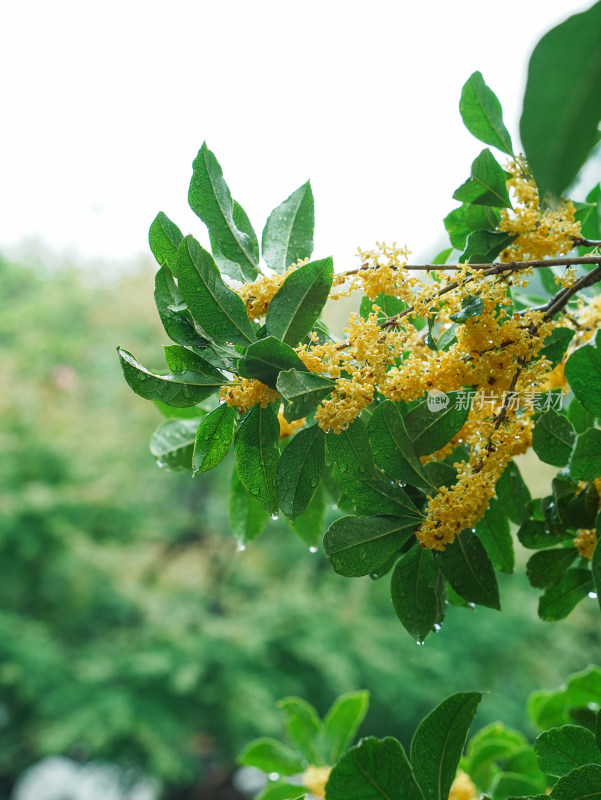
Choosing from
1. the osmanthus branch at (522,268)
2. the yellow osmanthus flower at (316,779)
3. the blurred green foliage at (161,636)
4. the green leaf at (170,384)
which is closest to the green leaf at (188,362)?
the green leaf at (170,384)

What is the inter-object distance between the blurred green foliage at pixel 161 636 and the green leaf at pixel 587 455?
334 centimetres

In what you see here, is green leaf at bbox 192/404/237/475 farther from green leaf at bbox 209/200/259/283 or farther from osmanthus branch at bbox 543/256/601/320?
osmanthus branch at bbox 543/256/601/320

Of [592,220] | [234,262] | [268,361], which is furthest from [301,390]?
[592,220]

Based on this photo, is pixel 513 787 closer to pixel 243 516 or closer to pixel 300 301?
pixel 243 516

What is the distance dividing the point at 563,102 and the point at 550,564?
0.37 metres

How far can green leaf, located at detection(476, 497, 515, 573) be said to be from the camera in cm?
47

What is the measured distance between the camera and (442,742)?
0.38m

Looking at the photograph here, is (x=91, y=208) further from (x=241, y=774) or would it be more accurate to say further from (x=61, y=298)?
(x=241, y=774)

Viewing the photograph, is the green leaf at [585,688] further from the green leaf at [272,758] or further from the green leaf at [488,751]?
the green leaf at [272,758]

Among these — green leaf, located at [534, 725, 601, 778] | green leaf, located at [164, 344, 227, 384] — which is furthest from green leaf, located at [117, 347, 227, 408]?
green leaf, located at [534, 725, 601, 778]

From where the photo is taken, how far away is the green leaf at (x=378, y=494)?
15.3 inches

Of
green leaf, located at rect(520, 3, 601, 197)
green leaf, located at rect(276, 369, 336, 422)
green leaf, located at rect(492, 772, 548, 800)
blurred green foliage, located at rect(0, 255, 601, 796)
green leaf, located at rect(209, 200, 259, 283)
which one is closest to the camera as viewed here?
green leaf, located at rect(520, 3, 601, 197)

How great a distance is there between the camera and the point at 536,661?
3900 millimetres

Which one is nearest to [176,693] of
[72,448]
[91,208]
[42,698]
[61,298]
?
[42,698]
